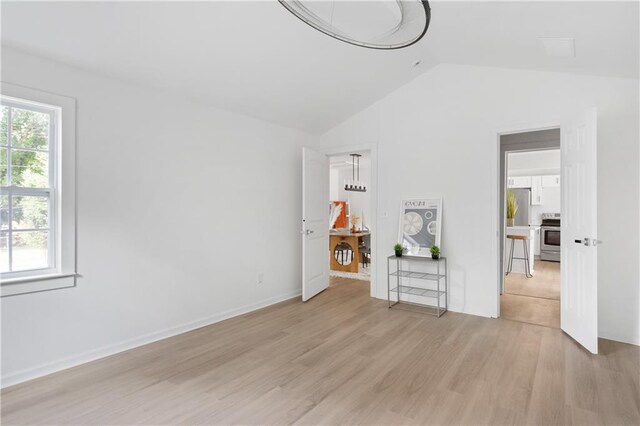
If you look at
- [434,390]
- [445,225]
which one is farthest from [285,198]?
[434,390]

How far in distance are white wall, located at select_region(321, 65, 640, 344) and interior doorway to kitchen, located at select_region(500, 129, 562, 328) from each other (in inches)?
20.7

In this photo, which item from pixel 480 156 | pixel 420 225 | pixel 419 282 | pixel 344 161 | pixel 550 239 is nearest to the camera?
pixel 480 156

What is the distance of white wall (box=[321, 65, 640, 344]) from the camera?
3289 millimetres

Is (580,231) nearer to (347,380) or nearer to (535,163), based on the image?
(347,380)

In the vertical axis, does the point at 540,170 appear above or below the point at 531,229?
above

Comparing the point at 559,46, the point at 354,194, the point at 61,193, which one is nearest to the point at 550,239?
the point at 354,194

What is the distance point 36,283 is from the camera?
8.62 ft

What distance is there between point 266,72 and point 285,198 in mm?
1860

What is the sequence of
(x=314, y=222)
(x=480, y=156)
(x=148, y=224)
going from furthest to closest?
(x=314, y=222) → (x=480, y=156) → (x=148, y=224)

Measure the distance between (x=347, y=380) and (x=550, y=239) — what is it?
24.3 feet

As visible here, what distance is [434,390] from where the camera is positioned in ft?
7.98

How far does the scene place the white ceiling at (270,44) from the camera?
2.38 m

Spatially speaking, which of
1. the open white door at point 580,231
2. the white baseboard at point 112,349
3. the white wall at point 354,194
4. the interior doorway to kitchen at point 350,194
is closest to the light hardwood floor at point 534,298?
the open white door at point 580,231

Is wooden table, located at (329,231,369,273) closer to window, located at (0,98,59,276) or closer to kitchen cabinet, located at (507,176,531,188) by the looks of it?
kitchen cabinet, located at (507,176,531,188)
